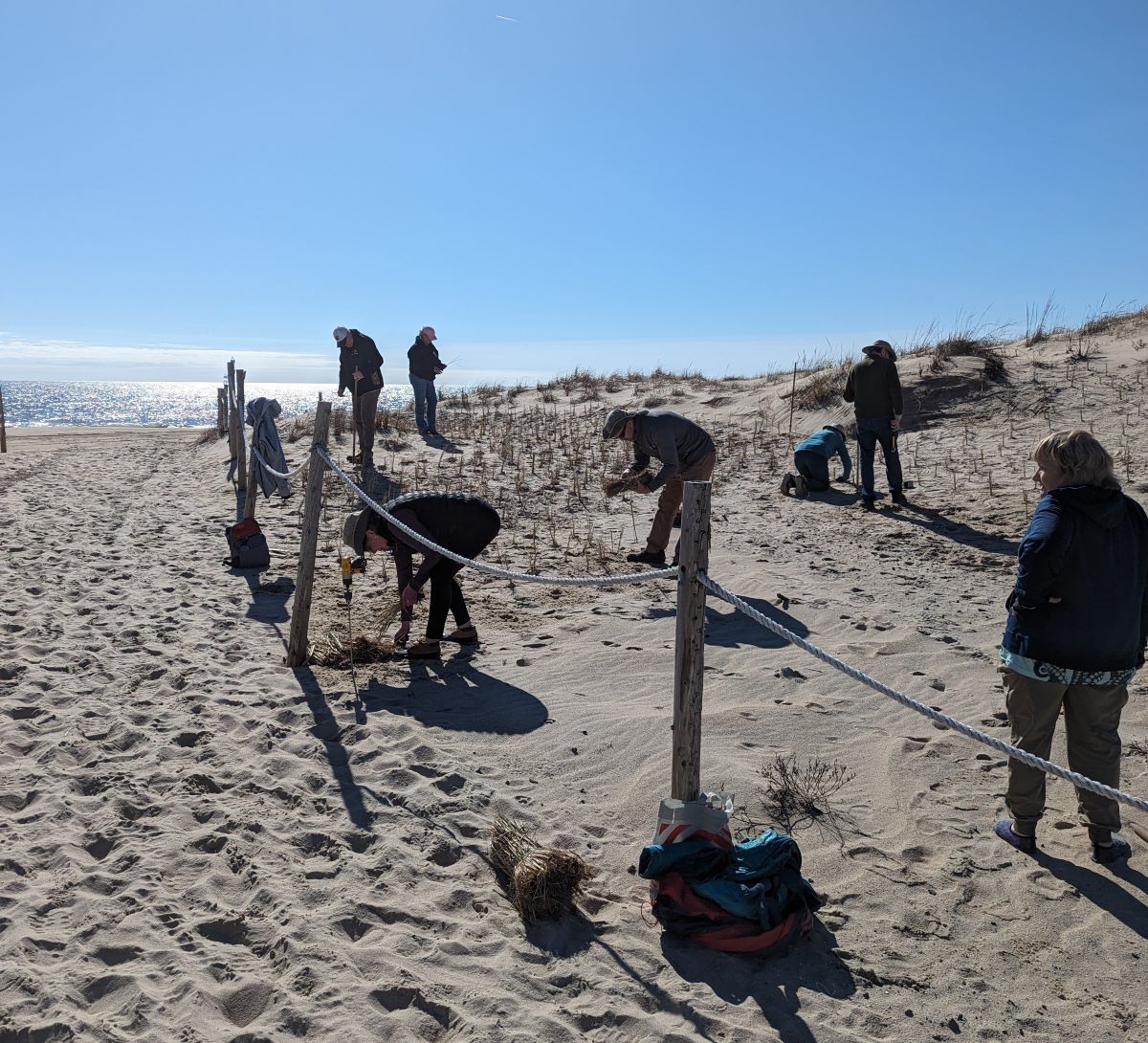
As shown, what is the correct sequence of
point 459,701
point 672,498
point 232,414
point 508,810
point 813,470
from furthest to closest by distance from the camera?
point 232,414
point 813,470
point 672,498
point 459,701
point 508,810

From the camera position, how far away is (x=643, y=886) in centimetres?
361

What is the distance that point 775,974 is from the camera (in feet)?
10.0

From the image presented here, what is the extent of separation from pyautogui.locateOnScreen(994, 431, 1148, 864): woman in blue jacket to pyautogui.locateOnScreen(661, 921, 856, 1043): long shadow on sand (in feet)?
4.01

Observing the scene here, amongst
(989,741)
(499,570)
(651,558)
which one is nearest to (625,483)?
(651,558)

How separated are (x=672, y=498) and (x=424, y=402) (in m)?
9.47

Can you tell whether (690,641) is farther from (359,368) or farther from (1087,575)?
(359,368)

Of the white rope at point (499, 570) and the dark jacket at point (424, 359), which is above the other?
the dark jacket at point (424, 359)

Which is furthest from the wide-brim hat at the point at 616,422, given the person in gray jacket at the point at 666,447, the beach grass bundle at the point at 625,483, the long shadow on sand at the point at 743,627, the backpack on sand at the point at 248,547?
the backpack on sand at the point at 248,547

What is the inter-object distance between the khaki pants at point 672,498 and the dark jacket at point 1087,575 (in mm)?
4510

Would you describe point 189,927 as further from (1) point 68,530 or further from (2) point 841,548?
(1) point 68,530

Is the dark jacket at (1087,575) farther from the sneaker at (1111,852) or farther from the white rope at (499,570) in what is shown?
the white rope at (499,570)

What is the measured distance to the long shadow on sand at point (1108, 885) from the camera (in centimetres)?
335

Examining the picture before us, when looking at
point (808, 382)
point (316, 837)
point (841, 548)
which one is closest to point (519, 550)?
point (841, 548)

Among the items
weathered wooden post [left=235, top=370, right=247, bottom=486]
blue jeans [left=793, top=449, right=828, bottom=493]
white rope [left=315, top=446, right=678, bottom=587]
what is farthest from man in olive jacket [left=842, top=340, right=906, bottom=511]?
weathered wooden post [left=235, top=370, right=247, bottom=486]
